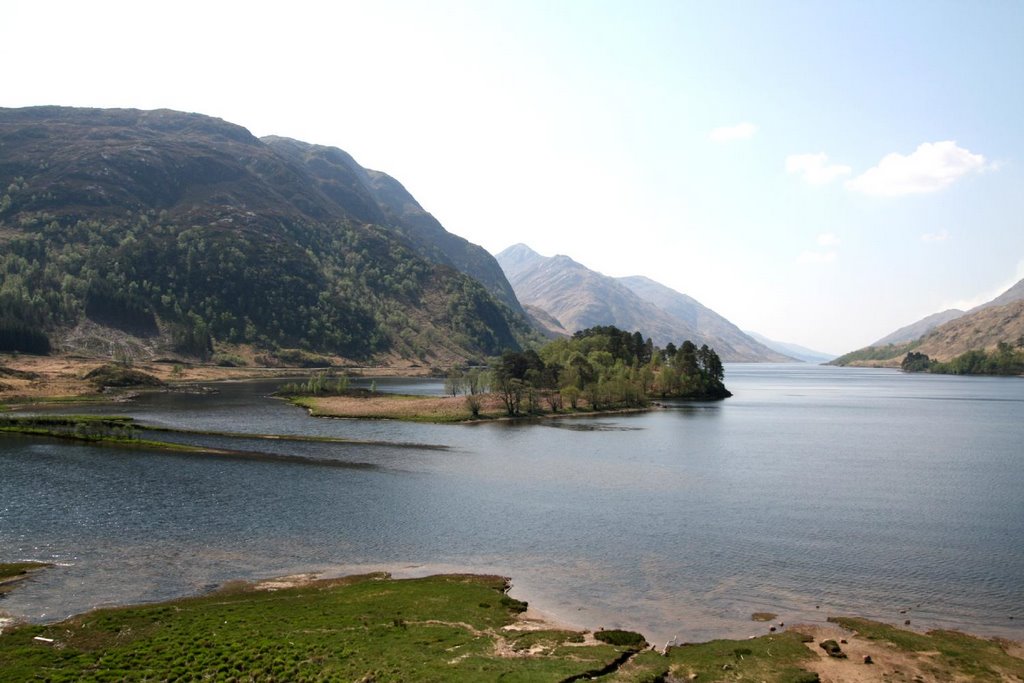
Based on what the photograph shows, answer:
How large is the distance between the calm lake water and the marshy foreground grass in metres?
3.62

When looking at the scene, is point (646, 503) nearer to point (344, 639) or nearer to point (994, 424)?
point (344, 639)

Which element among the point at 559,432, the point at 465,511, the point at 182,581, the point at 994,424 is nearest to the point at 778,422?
the point at 994,424

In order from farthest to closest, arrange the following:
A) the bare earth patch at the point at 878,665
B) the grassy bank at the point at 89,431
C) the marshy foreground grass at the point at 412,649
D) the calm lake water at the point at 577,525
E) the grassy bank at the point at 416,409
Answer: the grassy bank at the point at 416,409
the grassy bank at the point at 89,431
the calm lake water at the point at 577,525
the bare earth patch at the point at 878,665
the marshy foreground grass at the point at 412,649

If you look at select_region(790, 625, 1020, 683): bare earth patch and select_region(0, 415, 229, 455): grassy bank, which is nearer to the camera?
select_region(790, 625, 1020, 683): bare earth patch

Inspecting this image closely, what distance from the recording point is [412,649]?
3697 centimetres

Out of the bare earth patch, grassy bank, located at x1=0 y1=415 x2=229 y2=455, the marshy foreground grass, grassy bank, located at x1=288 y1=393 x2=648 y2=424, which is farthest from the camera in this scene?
grassy bank, located at x1=288 y1=393 x2=648 y2=424

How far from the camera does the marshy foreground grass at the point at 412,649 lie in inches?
1316

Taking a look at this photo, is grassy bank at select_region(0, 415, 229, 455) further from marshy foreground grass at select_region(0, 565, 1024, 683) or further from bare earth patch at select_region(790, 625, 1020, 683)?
bare earth patch at select_region(790, 625, 1020, 683)

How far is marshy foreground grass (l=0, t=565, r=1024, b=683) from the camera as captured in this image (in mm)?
33438

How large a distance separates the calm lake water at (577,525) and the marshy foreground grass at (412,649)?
11.9 ft

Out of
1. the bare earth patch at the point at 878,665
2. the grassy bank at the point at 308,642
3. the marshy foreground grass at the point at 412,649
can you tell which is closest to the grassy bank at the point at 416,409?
the grassy bank at the point at 308,642

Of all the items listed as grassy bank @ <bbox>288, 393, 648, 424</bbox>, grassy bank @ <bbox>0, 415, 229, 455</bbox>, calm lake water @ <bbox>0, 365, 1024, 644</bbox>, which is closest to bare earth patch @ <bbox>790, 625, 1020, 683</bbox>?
calm lake water @ <bbox>0, 365, 1024, 644</bbox>

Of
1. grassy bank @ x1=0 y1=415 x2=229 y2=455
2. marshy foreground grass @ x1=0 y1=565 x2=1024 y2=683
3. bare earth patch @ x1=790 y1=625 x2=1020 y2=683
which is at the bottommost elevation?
bare earth patch @ x1=790 y1=625 x2=1020 y2=683

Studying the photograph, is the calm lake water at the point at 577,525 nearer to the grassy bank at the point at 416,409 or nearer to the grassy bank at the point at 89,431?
the grassy bank at the point at 89,431
